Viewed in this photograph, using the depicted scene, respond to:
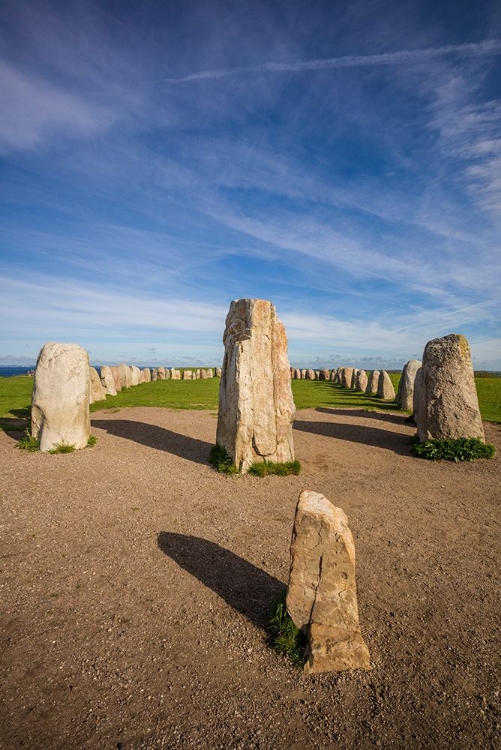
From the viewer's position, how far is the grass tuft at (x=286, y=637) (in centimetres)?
389

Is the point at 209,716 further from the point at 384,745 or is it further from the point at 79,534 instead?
the point at 79,534

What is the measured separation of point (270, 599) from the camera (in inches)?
192

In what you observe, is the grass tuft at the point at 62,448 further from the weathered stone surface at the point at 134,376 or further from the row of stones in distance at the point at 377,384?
the weathered stone surface at the point at 134,376

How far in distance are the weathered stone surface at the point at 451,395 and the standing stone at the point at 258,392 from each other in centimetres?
445

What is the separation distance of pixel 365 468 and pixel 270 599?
20.6 ft

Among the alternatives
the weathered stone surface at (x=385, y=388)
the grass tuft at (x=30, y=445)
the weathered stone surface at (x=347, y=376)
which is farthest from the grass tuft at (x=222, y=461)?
the weathered stone surface at (x=347, y=376)

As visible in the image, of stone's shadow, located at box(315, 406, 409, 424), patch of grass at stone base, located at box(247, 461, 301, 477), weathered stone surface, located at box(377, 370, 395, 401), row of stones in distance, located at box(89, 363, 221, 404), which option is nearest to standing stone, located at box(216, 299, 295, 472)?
patch of grass at stone base, located at box(247, 461, 301, 477)

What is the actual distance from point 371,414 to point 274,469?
35.7ft

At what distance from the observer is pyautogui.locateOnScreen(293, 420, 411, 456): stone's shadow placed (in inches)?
506

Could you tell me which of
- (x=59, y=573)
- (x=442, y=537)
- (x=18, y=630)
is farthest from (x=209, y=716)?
(x=442, y=537)

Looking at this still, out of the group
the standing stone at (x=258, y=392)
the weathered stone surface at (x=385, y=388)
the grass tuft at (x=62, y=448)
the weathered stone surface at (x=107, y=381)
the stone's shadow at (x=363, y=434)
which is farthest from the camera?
the weathered stone surface at (x=107, y=381)

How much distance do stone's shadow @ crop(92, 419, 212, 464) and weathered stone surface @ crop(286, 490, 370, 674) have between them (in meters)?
6.79

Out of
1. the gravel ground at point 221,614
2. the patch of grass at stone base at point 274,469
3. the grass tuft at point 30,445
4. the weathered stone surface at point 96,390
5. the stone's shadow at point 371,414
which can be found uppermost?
the weathered stone surface at point 96,390

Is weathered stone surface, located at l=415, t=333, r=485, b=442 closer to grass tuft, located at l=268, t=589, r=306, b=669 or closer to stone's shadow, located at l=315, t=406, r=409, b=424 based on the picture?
stone's shadow, located at l=315, t=406, r=409, b=424
